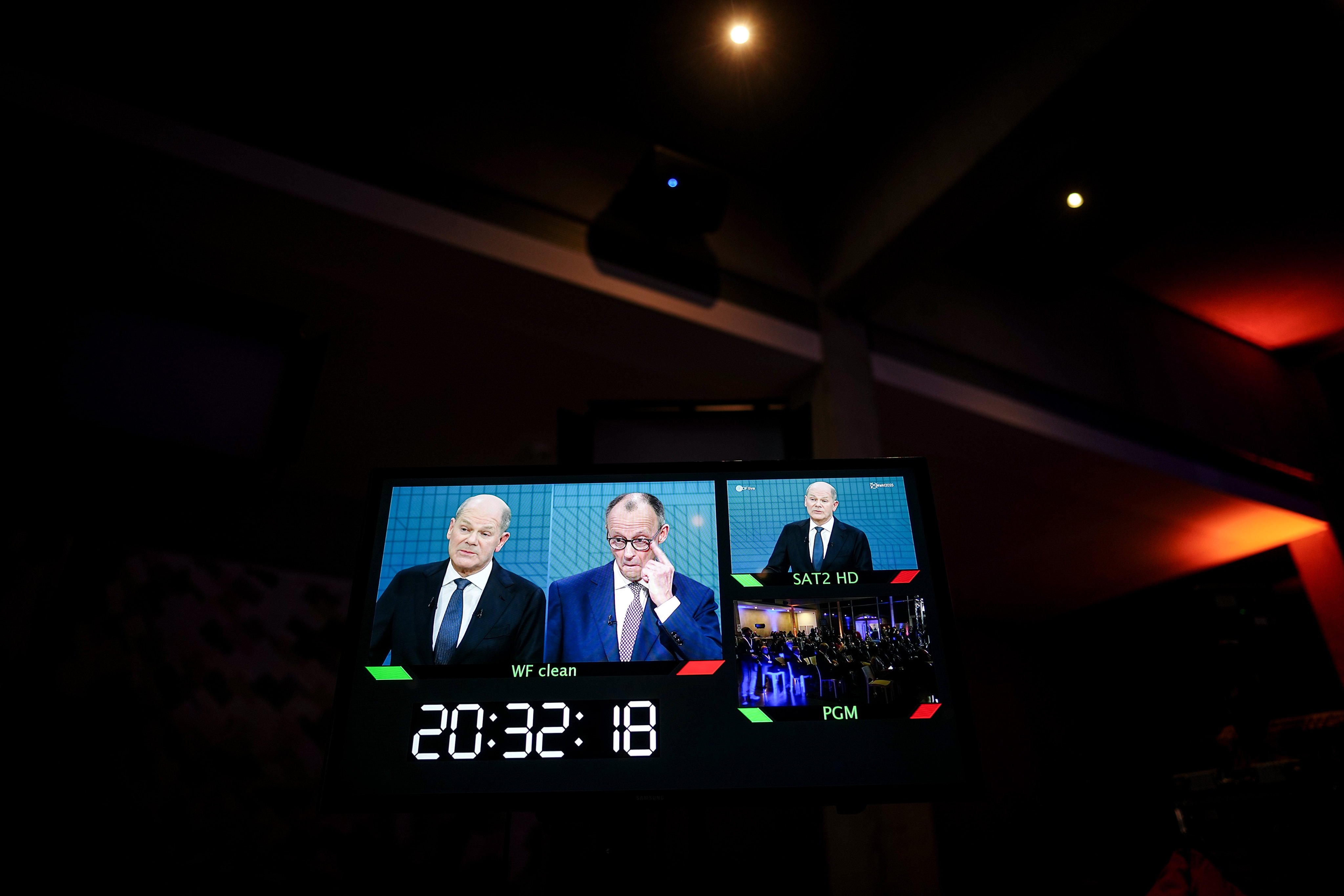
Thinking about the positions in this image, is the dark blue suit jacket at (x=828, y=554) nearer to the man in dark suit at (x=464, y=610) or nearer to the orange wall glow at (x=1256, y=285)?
the man in dark suit at (x=464, y=610)

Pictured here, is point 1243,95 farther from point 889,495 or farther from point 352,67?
point 352,67

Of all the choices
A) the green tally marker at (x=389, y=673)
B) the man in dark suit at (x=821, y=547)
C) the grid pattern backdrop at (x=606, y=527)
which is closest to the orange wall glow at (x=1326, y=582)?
the man in dark suit at (x=821, y=547)

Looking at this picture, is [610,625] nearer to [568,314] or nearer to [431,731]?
[431,731]

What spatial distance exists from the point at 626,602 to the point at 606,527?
17cm

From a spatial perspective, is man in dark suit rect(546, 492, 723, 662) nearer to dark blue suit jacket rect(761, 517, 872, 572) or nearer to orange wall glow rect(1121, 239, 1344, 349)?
dark blue suit jacket rect(761, 517, 872, 572)

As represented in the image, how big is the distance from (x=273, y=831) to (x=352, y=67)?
121 inches

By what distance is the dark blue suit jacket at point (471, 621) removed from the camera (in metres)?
1.43

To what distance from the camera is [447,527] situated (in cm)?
155

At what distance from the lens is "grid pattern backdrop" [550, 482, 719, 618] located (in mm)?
1515

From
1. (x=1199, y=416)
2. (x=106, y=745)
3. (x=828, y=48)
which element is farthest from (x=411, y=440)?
(x=1199, y=416)

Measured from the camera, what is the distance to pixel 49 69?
7.64 feet

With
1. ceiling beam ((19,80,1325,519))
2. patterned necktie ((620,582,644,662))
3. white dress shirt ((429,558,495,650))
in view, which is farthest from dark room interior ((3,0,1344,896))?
white dress shirt ((429,558,495,650))

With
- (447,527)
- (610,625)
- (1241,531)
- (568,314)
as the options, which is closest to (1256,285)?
(1241,531)

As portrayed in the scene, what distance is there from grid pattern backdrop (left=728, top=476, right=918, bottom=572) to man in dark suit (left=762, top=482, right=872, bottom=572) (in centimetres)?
1
